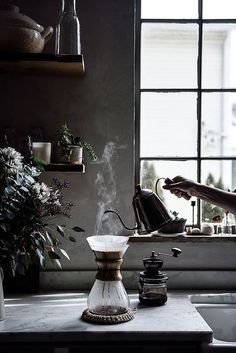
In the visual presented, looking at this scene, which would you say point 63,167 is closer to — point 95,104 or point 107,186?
point 107,186

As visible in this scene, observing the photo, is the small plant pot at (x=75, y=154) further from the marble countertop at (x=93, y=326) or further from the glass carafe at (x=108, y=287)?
the marble countertop at (x=93, y=326)

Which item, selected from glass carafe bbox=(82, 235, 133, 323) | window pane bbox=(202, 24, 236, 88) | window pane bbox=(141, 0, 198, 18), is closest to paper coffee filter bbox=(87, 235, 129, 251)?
glass carafe bbox=(82, 235, 133, 323)

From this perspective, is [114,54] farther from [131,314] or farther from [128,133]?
[131,314]

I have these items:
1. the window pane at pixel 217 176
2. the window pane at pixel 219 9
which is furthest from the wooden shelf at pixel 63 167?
the window pane at pixel 219 9

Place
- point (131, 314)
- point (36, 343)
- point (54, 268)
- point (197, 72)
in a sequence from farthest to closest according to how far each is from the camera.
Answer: point (197, 72) < point (54, 268) < point (131, 314) < point (36, 343)

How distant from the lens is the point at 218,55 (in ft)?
8.52

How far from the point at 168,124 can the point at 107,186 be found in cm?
50

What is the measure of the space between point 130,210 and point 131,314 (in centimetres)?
69

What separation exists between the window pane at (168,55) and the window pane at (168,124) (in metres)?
0.07

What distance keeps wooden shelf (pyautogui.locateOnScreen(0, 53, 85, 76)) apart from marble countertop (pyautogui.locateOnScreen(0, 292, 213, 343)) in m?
1.06

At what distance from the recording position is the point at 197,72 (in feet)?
8.44

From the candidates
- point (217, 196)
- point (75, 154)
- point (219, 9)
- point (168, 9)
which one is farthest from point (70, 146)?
point (219, 9)

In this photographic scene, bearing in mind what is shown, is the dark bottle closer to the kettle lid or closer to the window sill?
the window sill

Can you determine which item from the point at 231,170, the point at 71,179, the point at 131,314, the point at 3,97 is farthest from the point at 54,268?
the point at 231,170
